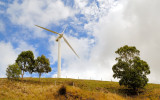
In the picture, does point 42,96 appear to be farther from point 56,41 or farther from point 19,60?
point 56,41

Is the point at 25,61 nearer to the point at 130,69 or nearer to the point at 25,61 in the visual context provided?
the point at 25,61

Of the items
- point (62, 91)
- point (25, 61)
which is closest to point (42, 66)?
point (25, 61)

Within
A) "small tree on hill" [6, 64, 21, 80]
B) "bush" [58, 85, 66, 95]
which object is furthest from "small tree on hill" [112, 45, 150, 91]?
"small tree on hill" [6, 64, 21, 80]

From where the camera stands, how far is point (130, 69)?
138 ft

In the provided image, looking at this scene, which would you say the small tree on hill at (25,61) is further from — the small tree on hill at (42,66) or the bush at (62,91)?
the bush at (62,91)

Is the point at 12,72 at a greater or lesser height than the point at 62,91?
greater

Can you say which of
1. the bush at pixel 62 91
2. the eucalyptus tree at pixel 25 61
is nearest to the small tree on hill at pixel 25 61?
the eucalyptus tree at pixel 25 61

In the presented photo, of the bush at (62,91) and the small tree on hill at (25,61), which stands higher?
the small tree on hill at (25,61)

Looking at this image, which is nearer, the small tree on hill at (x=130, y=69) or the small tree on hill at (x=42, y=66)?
the small tree on hill at (x=130, y=69)

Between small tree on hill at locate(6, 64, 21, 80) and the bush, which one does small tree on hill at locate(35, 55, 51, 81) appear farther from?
the bush

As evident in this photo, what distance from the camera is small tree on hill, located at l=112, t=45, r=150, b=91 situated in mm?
40222

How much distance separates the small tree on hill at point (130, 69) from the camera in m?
40.2

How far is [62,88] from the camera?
25.4m

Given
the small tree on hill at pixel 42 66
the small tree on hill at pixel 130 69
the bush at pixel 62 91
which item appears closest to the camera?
the bush at pixel 62 91
